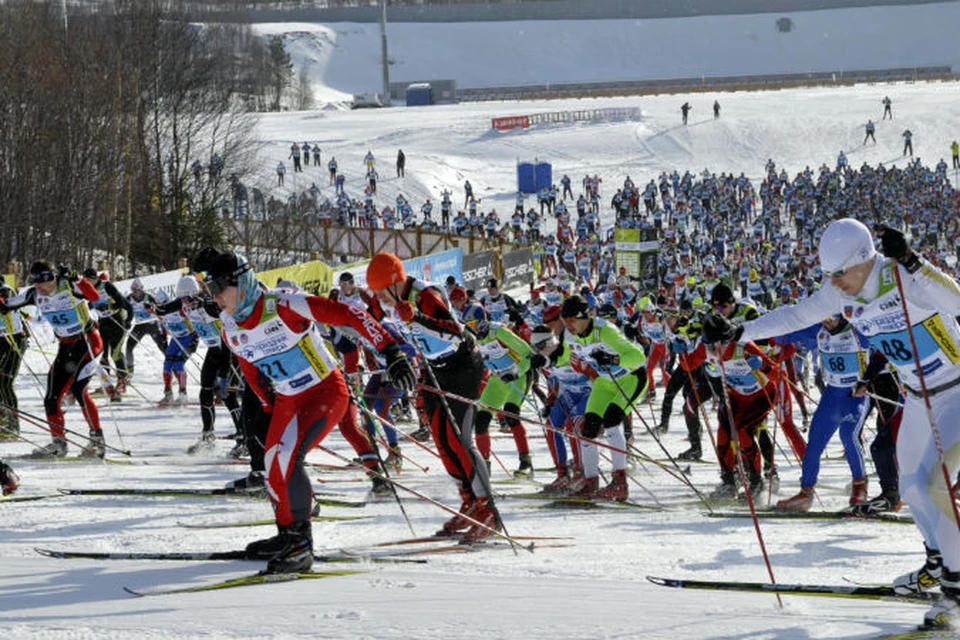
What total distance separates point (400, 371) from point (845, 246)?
2163 mm

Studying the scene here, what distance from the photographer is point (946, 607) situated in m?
5.10

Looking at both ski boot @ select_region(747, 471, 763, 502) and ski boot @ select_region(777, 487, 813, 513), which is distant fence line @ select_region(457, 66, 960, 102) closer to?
ski boot @ select_region(747, 471, 763, 502)

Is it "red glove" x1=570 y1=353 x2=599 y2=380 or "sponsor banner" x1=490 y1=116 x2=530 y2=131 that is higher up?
"sponsor banner" x1=490 y1=116 x2=530 y2=131

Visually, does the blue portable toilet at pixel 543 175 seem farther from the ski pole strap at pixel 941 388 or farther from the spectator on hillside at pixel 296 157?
the ski pole strap at pixel 941 388

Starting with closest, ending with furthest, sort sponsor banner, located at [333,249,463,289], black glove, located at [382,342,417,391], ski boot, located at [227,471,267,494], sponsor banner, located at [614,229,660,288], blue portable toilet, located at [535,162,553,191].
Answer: black glove, located at [382,342,417,391] < ski boot, located at [227,471,267,494] < sponsor banner, located at [333,249,463,289] < sponsor banner, located at [614,229,660,288] < blue portable toilet, located at [535,162,553,191]

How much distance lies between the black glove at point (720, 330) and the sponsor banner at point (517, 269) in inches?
1043

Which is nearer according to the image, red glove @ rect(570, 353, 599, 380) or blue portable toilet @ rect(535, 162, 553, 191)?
red glove @ rect(570, 353, 599, 380)

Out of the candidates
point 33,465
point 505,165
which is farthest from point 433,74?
point 33,465

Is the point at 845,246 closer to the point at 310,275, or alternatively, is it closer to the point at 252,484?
the point at 252,484

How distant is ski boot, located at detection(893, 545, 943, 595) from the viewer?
5.43 m

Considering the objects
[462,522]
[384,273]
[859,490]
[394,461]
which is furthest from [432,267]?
[462,522]

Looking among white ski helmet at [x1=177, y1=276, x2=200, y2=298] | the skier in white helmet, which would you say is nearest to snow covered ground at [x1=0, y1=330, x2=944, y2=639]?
the skier in white helmet

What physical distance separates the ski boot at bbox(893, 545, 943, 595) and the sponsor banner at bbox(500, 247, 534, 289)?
27313 mm

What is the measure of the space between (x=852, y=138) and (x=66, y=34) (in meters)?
37.5
